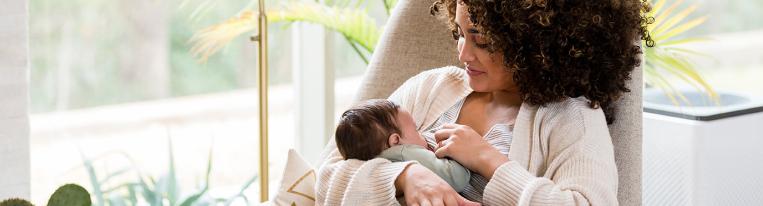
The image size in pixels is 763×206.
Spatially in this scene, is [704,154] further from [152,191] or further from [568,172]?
[152,191]

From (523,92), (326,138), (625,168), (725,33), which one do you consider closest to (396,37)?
(523,92)

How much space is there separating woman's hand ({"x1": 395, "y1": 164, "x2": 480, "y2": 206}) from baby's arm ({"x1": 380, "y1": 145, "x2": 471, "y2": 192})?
1.2 inches

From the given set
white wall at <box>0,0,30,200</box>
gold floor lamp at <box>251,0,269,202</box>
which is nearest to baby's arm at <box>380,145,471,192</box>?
gold floor lamp at <box>251,0,269,202</box>

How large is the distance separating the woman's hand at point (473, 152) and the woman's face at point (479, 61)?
12 centimetres

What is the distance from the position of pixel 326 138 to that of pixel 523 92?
150 centimetres

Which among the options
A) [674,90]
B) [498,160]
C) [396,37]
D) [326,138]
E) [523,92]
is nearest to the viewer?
[498,160]

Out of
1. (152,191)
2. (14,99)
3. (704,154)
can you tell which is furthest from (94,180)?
(704,154)

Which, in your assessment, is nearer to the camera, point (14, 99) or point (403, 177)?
point (403, 177)

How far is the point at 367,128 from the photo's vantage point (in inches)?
66.0

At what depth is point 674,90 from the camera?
8.54 ft

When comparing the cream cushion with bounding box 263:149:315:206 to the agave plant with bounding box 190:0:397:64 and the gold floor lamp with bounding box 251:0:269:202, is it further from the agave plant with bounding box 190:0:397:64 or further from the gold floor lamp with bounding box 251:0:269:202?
the agave plant with bounding box 190:0:397:64

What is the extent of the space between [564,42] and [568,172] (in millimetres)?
226

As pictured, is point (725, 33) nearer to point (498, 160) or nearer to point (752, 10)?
point (752, 10)

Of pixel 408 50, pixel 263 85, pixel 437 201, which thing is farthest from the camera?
pixel 263 85
